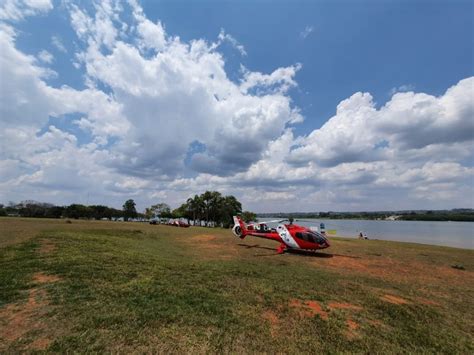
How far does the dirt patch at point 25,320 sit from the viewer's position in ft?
17.0

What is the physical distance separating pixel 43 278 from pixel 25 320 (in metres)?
3.78

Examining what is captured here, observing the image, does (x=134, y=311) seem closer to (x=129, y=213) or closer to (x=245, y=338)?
(x=245, y=338)

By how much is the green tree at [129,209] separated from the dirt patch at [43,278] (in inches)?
4436

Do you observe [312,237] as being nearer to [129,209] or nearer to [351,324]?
[351,324]

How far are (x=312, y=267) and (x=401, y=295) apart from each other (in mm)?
5440

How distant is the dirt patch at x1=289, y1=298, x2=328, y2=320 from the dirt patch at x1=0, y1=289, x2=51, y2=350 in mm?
6929

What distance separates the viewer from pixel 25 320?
5953 millimetres

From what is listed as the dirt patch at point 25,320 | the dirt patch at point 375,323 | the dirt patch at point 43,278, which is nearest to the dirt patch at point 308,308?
the dirt patch at point 375,323

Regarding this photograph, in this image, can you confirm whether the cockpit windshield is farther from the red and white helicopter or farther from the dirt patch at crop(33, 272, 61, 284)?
the dirt patch at crop(33, 272, 61, 284)

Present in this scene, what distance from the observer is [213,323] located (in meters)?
6.44

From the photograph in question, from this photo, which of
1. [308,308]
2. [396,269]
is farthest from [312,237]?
[308,308]

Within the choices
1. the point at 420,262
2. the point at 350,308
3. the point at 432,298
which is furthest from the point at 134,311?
the point at 420,262

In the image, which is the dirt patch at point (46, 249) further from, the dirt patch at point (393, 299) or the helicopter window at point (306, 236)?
the dirt patch at point (393, 299)

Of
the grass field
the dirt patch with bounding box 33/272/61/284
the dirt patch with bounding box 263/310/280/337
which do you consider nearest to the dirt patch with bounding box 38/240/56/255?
the grass field
